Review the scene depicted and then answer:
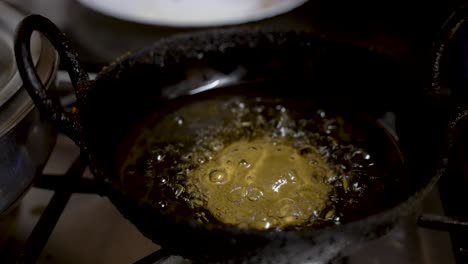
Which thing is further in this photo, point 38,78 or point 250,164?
point 250,164

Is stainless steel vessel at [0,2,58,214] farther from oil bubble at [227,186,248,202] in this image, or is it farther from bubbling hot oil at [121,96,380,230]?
oil bubble at [227,186,248,202]

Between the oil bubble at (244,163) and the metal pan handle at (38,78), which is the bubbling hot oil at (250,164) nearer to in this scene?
the oil bubble at (244,163)

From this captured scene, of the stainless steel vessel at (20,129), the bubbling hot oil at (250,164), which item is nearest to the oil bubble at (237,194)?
the bubbling hot oil at (250,164)

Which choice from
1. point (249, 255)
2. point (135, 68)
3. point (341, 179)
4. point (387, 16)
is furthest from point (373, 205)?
point (387, 16)

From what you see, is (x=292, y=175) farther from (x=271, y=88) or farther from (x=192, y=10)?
(x=192, y=10)

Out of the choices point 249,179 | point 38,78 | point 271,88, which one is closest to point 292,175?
point 249,179
